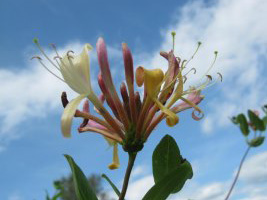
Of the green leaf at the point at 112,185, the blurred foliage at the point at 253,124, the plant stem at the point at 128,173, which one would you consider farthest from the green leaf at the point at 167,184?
the blurred foliage at the point at 253,124

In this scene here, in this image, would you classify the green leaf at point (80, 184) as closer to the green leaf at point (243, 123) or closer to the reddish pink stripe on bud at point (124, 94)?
the reddish pink stripe on bud at point (124, 94)

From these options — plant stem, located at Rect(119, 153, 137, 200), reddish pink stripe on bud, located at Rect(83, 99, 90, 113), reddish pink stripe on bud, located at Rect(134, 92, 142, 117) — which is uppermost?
reddish pink stripe on bud, located at Rect(83, 99, 90, 113)

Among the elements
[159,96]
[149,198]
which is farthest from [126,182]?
[159,96]

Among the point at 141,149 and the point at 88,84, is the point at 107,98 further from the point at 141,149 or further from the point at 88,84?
the point at 141,149

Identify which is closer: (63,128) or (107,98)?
(63,128)

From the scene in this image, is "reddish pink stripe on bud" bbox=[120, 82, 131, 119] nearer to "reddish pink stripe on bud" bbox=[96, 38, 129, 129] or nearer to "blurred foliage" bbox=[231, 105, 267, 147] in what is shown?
"reddish pink stripe on bud" bbox=[96, 38, 129, 129]

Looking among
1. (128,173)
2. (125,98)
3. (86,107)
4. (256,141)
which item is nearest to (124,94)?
(125,98)

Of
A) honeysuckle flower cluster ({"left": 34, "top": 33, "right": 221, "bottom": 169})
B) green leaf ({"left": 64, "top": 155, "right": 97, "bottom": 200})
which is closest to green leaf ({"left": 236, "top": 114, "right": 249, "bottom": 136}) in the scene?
honeysuckle flower cluster ({"left": 34, "top": 33, "right": 221, "bottom": 169})
